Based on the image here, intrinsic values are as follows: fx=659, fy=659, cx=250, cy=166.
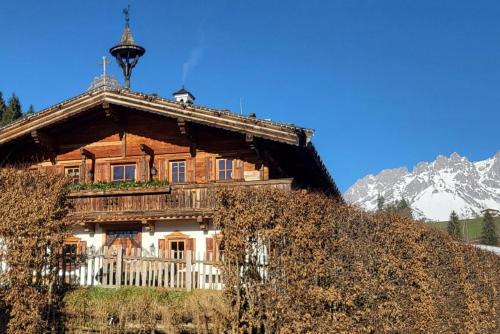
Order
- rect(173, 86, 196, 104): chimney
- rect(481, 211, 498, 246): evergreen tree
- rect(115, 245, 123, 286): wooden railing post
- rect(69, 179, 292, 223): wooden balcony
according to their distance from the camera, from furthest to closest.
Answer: rect(481, 211, 498, 246): evergreen tree, rect(173, 86, 196, 104): chimney, rect(69, 179, 292, 223): wooden balcony, rect(115, 245, 123, 286): wooden railing post

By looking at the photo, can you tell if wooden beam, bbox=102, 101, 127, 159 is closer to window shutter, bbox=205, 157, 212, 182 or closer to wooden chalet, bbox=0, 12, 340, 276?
wooden chalet, bbox=0, 12, 340, 276

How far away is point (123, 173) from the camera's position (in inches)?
1008

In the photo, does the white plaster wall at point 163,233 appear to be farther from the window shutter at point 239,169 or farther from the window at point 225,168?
the window at point 225,168

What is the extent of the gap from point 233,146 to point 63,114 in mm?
6511

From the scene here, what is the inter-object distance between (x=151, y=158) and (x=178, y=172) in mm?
1213

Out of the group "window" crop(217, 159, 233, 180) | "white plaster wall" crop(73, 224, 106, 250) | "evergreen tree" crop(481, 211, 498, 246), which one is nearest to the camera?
"white plaster wall" crop(73, 224, 106, 250)

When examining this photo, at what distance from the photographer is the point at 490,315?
70.1 feet

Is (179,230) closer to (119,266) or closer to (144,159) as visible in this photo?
(144,159)

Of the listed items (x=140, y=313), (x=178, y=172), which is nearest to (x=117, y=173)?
(x=178, y=172)

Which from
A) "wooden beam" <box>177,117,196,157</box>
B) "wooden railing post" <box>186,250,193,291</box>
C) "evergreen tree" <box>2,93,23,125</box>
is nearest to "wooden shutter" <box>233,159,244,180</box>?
"wooden beam" <box>177,117,196,157</box>

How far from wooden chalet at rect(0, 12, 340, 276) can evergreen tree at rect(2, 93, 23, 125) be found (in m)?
26.5

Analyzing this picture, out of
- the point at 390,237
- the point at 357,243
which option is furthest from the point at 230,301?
the point at 390,237

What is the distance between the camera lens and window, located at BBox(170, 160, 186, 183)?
25.0 meters

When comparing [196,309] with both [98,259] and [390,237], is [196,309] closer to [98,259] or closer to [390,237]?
[98,259]
